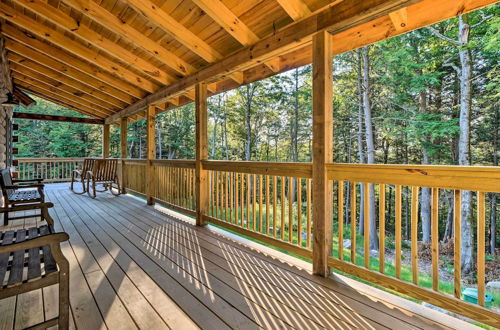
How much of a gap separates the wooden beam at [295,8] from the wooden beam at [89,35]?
2753 millimetres

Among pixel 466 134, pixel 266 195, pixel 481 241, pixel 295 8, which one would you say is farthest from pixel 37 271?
pixel 466 134

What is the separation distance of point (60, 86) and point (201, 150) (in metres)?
4.75

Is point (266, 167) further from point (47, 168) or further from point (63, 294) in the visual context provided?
point (47, 168)

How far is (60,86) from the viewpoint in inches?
245

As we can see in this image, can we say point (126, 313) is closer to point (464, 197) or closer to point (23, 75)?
point (23, 75)

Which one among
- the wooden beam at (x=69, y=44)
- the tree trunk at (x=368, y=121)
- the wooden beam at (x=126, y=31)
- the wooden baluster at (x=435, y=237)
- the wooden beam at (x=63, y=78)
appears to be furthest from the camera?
the tree trunk at (x=368, y=121)

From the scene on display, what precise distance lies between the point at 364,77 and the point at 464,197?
4901 mm

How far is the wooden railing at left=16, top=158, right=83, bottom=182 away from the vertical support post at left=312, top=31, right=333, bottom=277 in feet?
31.8

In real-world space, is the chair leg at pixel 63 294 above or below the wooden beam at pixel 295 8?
below

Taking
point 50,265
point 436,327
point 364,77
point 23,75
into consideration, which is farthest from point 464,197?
point 23,75

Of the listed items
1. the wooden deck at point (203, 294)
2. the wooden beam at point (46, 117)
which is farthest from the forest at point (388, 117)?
the wooden beam at point (46, 117)

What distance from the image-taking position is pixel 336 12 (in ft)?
7.10

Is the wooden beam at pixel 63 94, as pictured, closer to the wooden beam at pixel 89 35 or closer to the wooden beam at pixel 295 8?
the wooden beam at pixel 89 35

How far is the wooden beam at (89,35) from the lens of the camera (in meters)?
3.20
